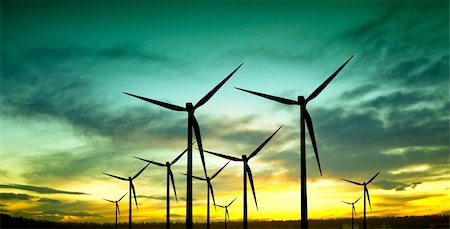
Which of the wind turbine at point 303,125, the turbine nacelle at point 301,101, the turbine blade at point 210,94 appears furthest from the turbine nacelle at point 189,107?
the turbine nacelle at point 301,101

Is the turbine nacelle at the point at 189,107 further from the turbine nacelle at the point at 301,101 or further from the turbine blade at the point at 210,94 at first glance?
the turbine nacelle at the point at 301,101

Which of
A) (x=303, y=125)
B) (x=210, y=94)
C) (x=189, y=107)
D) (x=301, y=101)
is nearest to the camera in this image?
(x=303, y=125)

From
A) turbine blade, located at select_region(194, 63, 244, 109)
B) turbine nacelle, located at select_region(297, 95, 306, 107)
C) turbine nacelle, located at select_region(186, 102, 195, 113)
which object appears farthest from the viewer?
turbine nacelle, located at select_region(186, 102, 195, 113)

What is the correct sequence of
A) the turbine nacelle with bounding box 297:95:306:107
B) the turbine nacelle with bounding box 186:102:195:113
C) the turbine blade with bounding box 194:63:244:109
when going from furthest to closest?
the turbine nacelle with bounding box 186:102:195:113 < the turbine blade with bounding box 194:63:244:109 < the turbine nacelle with bounding box 297:95:306:107

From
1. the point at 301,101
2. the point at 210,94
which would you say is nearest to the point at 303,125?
the point at 301,101

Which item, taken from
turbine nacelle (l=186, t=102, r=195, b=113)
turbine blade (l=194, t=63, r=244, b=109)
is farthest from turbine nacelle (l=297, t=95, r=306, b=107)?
turbine nacelle (l=186, t=102, r=195, b=113)

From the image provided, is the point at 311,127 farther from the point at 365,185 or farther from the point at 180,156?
the point at 365,185

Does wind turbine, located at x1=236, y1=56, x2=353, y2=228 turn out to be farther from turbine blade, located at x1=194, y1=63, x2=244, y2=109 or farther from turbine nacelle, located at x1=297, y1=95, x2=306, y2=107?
turbine blade, located at x1=194, y1=63, x2=244, y2=109

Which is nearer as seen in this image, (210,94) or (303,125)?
(303,125)

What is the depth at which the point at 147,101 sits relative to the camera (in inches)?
1998

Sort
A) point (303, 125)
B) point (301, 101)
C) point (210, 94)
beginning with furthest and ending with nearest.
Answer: point (210, 94)
point (301, 101)
point (303, 125)

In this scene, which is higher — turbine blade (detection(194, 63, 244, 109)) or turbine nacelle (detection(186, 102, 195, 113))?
turbine blade (detection(194, 63, 244, 109))

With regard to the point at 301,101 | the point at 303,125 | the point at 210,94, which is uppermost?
the point at 210,94

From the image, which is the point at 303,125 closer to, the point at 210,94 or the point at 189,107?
the point at 210,94
